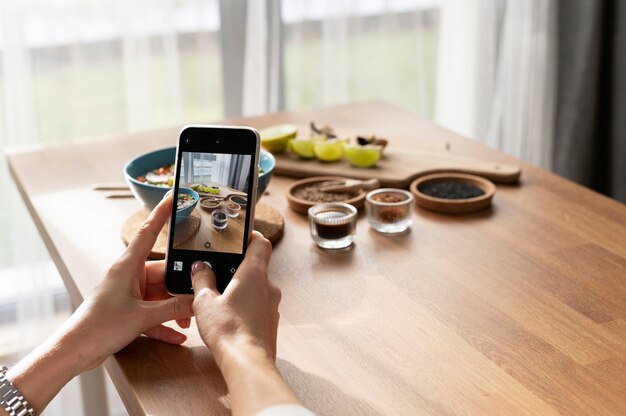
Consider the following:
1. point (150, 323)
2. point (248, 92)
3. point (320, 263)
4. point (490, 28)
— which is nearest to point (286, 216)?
point (320, 263)

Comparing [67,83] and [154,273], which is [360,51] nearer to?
[67,83]

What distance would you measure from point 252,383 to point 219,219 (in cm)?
29

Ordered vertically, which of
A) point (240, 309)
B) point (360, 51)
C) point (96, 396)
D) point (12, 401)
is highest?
point (360, 51)

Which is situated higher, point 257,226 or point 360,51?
point 360,51

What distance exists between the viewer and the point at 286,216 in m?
1.51

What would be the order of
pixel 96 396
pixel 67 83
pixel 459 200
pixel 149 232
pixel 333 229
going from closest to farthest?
pixel 149 232
pixel 333 229
pixel 459 200
pixel 96 396
pixel 67 83

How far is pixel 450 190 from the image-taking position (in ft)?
5.11

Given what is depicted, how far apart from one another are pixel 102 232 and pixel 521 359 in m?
0.76

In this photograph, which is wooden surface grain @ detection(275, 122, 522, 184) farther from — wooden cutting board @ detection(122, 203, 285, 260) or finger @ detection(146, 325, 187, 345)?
finger @ detection(146, 325, 187, 345)

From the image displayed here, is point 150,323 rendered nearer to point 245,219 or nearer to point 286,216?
point 245,219

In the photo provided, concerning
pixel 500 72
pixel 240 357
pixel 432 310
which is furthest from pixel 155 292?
pixel 500 72

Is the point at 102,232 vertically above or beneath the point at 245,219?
beneath

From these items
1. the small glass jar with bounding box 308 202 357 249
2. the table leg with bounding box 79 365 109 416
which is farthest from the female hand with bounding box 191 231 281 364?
the table leg with bounding box 79 365 109 416

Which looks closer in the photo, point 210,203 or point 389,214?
point 210,203
